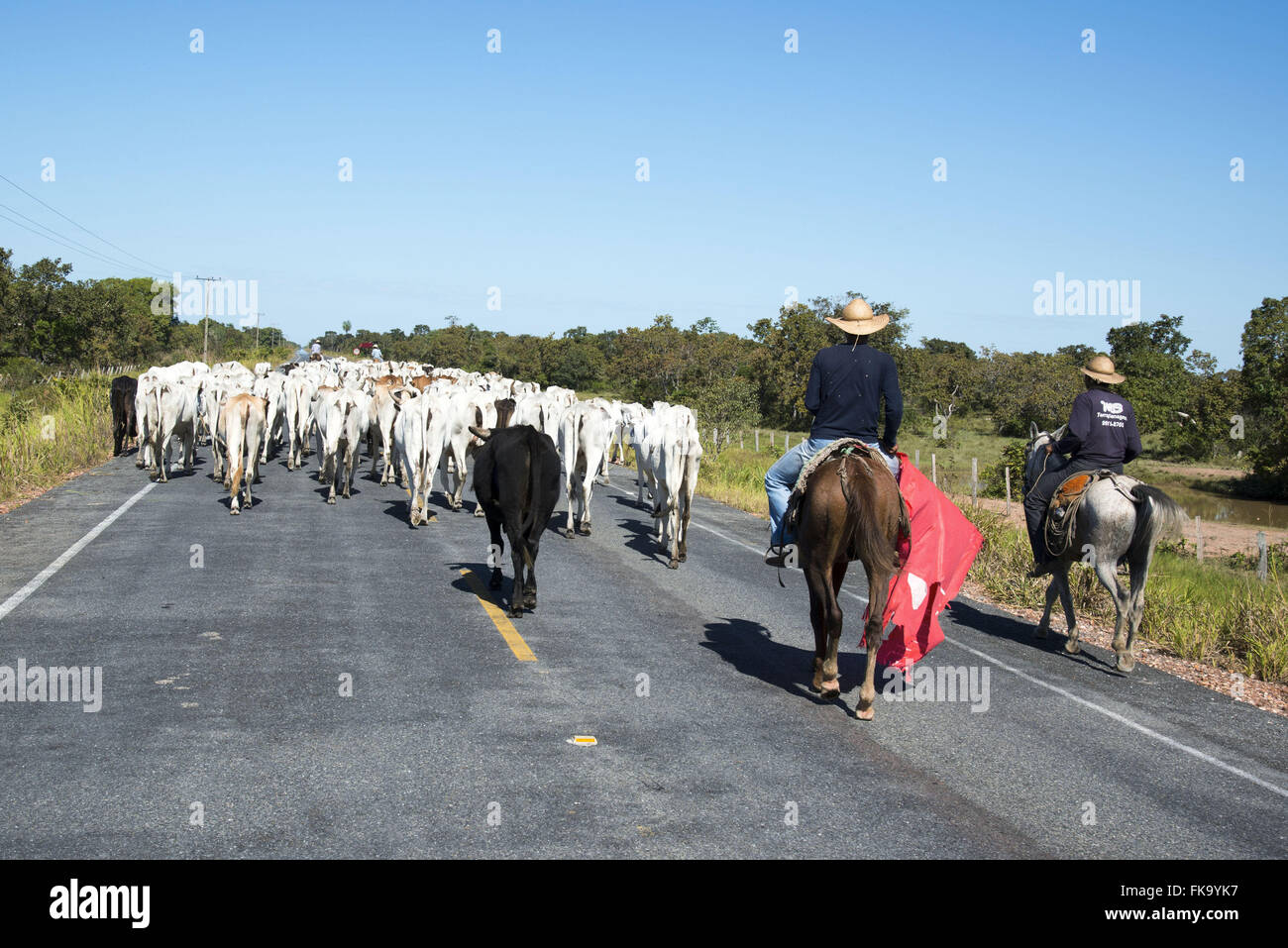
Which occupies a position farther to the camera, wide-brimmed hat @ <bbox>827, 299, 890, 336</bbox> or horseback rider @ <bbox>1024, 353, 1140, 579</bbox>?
horseback rider @ <bbox>1024, 353, 1140, 579</bbox>

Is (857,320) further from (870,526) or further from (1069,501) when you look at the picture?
(1069,501)

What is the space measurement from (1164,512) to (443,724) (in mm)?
6448

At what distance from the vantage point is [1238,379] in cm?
6191

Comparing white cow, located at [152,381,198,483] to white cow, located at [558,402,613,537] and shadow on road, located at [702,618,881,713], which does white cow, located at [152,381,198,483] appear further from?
shadow on road, located at [702,618,881,713]

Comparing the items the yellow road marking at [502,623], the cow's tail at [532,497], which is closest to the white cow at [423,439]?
the yellow road marking at [502,623]

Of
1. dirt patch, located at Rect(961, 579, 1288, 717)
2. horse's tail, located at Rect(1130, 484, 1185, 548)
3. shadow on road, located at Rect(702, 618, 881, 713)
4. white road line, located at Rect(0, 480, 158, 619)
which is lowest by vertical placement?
dirt patch, located at Rect(961, 579, 1288, 717)

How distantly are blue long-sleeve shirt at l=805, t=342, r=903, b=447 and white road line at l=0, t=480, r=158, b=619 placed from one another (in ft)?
23.6

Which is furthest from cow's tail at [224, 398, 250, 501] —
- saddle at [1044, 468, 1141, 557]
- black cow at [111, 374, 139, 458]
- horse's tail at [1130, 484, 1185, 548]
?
horse's tail at [1130, 484, 1185, 548]

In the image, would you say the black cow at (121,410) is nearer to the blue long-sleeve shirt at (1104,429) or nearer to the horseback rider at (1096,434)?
the horseback rider at (1096,434)

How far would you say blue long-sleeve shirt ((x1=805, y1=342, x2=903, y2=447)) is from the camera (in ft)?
26.7

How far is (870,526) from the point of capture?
757 cm

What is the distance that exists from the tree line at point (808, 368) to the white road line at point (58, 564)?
27.4 metres

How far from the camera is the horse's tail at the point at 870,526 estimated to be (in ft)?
24.8

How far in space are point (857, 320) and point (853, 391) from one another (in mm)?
583
